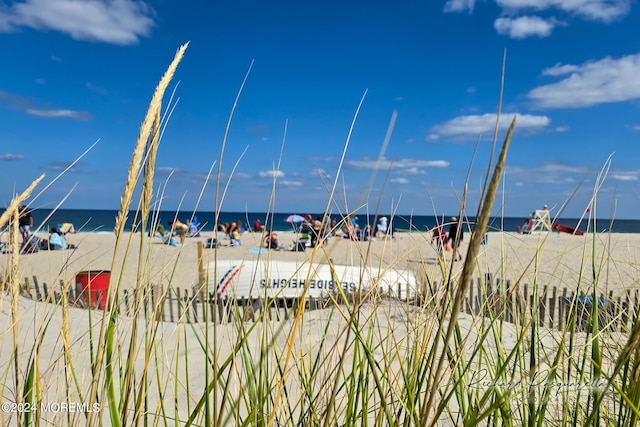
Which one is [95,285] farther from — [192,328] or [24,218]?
[192,328]

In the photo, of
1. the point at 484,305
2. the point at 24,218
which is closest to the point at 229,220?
the point at 24,218

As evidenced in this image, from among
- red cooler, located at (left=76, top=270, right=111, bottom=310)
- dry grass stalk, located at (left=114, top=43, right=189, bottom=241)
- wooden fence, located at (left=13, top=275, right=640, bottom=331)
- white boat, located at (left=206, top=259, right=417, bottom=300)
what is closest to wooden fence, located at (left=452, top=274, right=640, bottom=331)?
wooden fence, located at (left=13, top=275, right=640, bottom=331)

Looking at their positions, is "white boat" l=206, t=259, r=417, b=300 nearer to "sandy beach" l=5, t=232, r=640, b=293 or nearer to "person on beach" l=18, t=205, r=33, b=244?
"sandy beach" l=5, t=232, r=640, b=293

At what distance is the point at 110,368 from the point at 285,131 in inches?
26.4

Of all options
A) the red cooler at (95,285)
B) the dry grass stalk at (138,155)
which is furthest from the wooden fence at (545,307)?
the red cooler at (95,285)

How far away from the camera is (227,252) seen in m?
19.2

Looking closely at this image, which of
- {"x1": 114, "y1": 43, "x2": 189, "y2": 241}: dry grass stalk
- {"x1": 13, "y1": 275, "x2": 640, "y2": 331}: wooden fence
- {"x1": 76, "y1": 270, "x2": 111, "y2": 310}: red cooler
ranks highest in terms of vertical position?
{"x1": 114, "y1": 43, "x2": 189, "y2": 241}: dry grass stalk

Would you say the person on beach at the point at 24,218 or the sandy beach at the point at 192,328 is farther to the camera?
the person on beach at the point at 24,218

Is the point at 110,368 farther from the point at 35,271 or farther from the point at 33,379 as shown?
the point at 35,271

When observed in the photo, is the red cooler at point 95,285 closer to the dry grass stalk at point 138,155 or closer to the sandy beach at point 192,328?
the sandy beach at point 192,328

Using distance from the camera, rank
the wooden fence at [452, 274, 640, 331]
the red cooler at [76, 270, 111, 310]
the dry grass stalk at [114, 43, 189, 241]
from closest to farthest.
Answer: the dry grass stalk at [114, 43, 189, 241], the wooden fence at [452, 274, 640, 331], the red cooler at [76, 270, 111, 310]

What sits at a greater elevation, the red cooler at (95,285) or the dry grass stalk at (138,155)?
the dry grass stalk at (138,155)

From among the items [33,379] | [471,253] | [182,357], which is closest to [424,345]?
[471,253]

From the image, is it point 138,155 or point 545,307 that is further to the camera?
point 545,307
